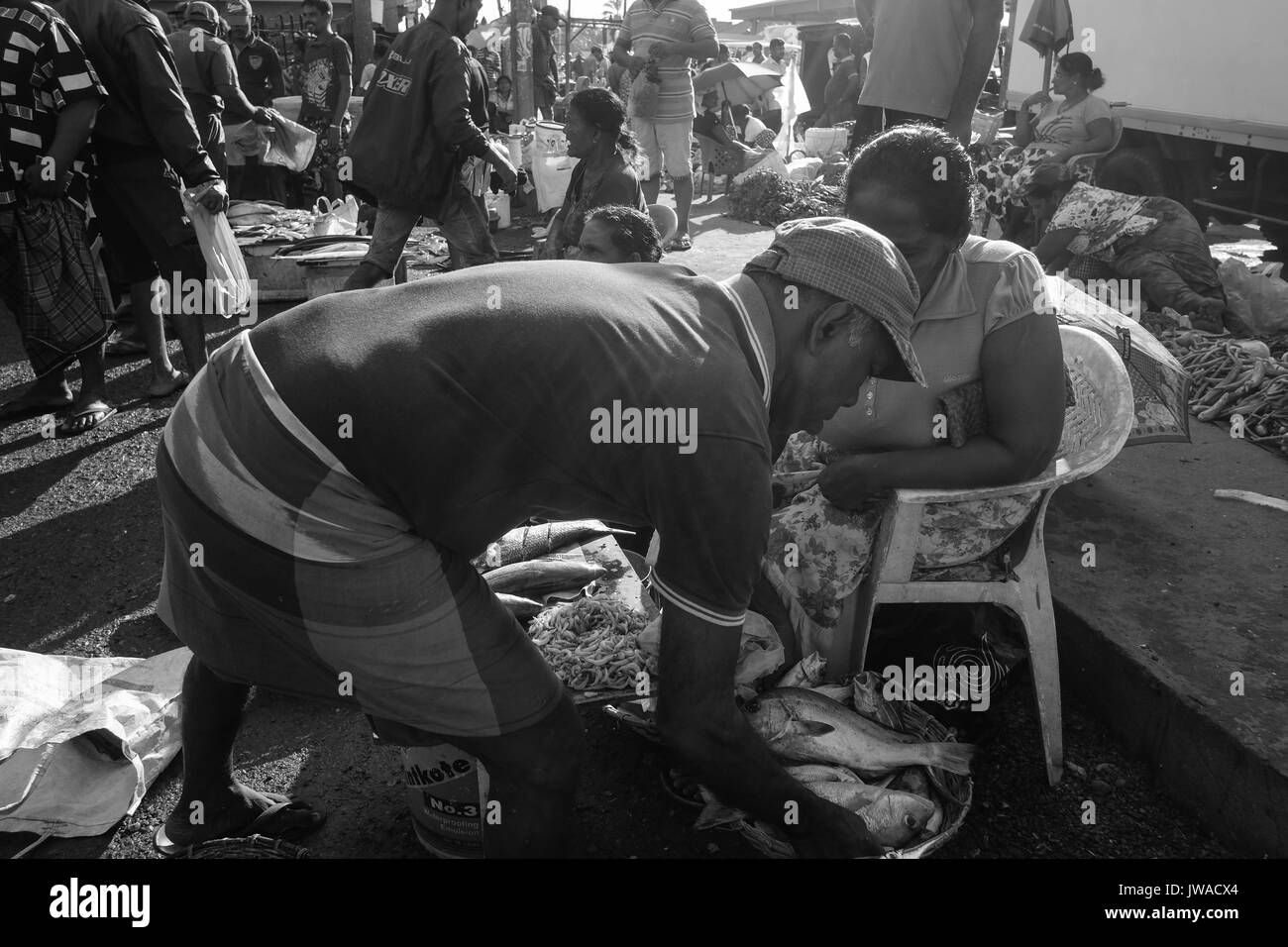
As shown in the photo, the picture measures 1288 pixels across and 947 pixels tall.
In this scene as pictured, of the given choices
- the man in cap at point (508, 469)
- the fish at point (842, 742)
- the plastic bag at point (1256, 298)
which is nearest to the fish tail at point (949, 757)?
the fish at point (842, 742)

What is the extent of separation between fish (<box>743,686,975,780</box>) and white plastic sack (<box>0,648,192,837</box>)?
5.10 ft

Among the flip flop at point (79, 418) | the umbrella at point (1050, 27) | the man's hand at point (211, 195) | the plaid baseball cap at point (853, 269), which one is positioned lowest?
the flip flop at point (79, 418)

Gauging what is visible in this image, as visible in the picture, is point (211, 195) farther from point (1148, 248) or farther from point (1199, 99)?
point (1199, 99)

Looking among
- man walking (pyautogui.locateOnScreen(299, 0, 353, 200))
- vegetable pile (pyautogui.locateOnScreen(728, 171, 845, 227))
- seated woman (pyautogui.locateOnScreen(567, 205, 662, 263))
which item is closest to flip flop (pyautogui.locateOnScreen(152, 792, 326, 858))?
seated woman (pyautogui.locateOnScreen(567, 205, 662, 263))

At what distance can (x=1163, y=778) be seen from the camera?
2.55 meters

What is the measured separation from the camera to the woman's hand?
2.50 meters

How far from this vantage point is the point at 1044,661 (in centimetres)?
256

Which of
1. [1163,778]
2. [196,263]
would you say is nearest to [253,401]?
[1163,778]

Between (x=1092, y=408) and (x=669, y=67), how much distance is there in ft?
19.9

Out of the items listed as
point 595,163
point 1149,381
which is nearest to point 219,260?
point 595,163

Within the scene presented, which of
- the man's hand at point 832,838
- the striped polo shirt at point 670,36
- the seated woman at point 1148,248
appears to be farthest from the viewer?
the striped polo shirt at point 670,36

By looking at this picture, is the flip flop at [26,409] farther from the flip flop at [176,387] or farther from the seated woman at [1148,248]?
the seated woman at [1148,248]

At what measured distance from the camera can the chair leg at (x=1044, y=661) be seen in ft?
8.29

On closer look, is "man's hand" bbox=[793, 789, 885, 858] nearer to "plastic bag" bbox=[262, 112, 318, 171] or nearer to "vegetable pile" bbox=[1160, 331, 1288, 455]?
"vegetable pile" bbox=[1160, 331, 1288, 455]
